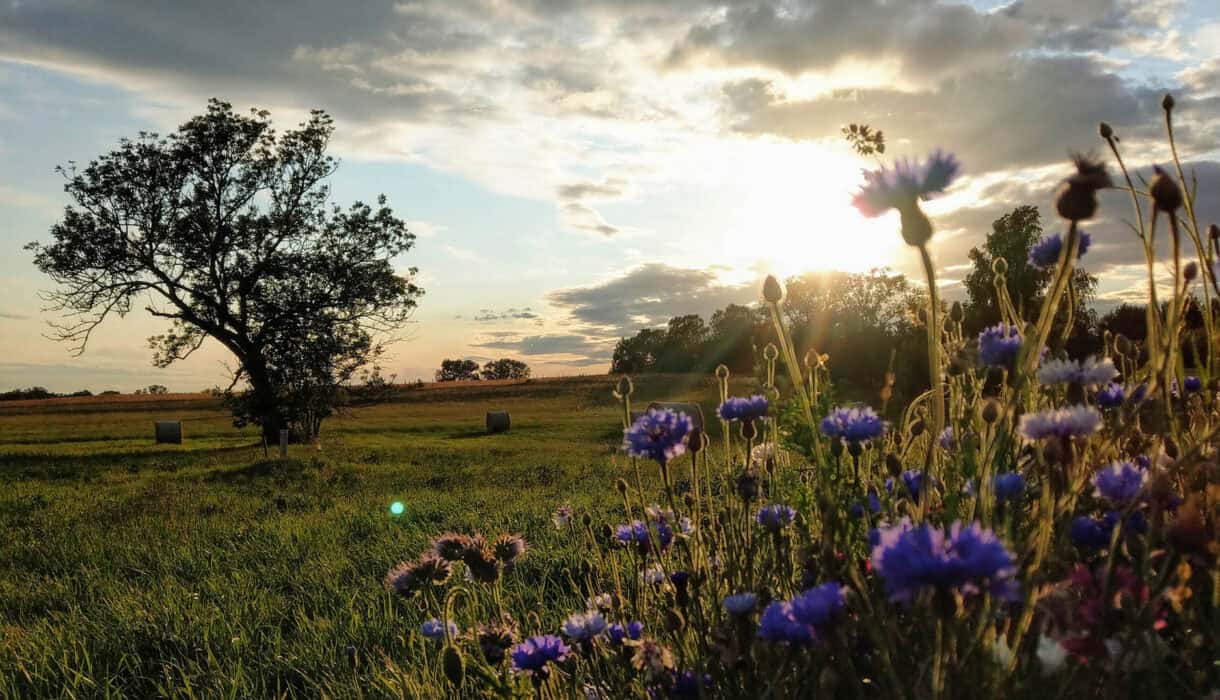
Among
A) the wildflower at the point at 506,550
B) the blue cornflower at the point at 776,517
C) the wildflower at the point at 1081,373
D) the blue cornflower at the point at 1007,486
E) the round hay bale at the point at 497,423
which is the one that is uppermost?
the wildflower at the point at 1081,373

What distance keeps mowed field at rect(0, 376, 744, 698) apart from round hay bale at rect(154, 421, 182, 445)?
8.07 metres

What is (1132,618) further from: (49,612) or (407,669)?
(49,612)

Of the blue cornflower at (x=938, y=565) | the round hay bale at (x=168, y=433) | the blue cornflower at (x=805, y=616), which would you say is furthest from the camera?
the round hay bale at (x=168, y=433)

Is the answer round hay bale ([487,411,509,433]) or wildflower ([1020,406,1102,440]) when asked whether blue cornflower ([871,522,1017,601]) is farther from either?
round hay bale ([487,411,509,433])

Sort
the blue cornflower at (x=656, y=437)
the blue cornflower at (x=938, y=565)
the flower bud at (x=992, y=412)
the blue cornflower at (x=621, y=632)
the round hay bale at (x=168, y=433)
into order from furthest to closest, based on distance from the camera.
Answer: the round hay bale at (x=168, y=433) < the blue cornflower at (x=621, y=632) < the blue cornflower at (x=656, y=437) < the flower bud at (x=992, y=412) < the blue cornflower at (x=938, y=565)

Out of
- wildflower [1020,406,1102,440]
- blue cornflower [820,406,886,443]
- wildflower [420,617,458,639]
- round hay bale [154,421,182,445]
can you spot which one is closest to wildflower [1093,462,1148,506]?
wildflower [1020,406,1102,440]

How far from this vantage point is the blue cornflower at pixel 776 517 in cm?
230

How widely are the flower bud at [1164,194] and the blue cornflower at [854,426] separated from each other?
0.75m

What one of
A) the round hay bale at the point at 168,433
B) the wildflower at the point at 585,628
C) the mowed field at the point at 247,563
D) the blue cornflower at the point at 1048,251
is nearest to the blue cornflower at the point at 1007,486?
the blue cornflower at the point at 1048,251

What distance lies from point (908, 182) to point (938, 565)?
2.74 ft

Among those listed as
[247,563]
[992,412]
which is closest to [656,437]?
[992,412]

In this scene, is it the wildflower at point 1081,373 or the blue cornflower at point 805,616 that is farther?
the wildflower at point 1081,373

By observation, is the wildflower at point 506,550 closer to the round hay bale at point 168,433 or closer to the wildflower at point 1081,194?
the wildflower at point 1081,194

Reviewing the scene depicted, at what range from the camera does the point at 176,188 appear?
23.2 meters
